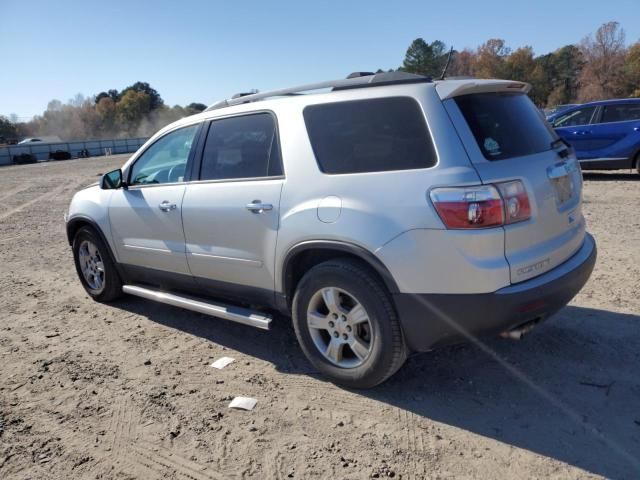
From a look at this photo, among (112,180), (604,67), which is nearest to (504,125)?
(112,180)

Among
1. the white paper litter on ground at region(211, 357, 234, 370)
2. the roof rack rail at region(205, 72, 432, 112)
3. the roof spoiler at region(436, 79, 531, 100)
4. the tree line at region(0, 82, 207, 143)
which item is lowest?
the white paper litter on ground at region(211, 357, 234, 370)

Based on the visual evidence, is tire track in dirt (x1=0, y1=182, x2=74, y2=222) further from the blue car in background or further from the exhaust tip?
the blue car in background

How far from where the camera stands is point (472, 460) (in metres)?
2.61

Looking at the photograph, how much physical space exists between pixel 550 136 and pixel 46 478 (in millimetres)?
3719

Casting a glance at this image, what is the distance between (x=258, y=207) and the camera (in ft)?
11.5

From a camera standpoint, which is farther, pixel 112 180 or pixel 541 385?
pixel 112 180

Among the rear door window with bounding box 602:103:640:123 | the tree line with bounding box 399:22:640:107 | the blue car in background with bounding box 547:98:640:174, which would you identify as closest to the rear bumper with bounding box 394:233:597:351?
the blue car in background with bounding box 547:98:640:174

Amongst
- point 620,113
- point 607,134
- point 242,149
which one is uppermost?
point 242,149

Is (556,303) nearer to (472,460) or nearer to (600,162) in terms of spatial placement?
(472,460)

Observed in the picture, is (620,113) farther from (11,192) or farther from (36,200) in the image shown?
(11,192)

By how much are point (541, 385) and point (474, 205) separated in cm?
138

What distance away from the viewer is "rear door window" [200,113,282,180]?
11.8ft

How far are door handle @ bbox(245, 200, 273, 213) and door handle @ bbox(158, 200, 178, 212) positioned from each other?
Result: 89 cm

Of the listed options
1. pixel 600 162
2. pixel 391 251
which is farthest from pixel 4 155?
pixel 391 251
